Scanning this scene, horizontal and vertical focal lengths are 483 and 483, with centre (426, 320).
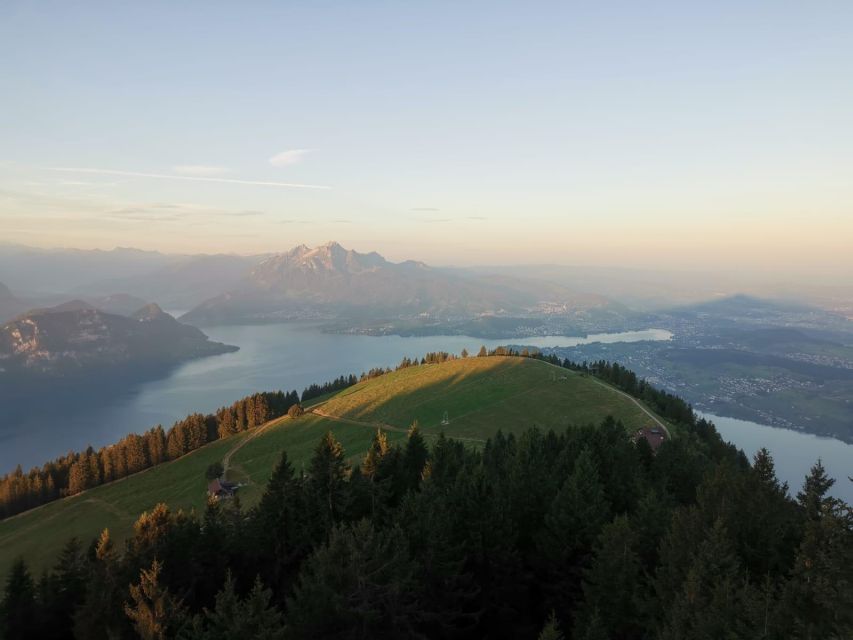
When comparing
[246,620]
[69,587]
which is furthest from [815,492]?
[69,587]

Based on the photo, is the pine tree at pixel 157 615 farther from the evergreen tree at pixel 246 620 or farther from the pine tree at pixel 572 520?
the pine tree at pixel 572 520

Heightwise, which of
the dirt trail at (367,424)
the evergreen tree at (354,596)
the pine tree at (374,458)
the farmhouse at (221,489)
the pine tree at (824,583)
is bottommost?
the farmhouse at (221,489)

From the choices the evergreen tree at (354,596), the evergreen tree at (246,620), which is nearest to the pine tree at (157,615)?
the evergreen tree at (246,620)

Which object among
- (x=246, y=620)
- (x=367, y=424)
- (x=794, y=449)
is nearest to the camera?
(x=246, y=620)

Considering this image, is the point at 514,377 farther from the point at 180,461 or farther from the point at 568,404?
the point at 180,461

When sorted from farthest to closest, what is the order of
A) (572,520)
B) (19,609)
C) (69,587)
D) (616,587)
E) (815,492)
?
1. (69,587)
2. (19,609)
3. (572,520)
4. (616,587)
5. (815,492)

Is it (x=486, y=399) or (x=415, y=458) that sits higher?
(x=415, y=458)

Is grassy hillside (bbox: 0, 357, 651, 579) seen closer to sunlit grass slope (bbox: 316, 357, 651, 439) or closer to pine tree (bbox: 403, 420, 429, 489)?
sunlit grass slope (bbox: 316, 357, 651, 439)

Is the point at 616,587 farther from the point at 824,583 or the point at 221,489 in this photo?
the point at 221,489
